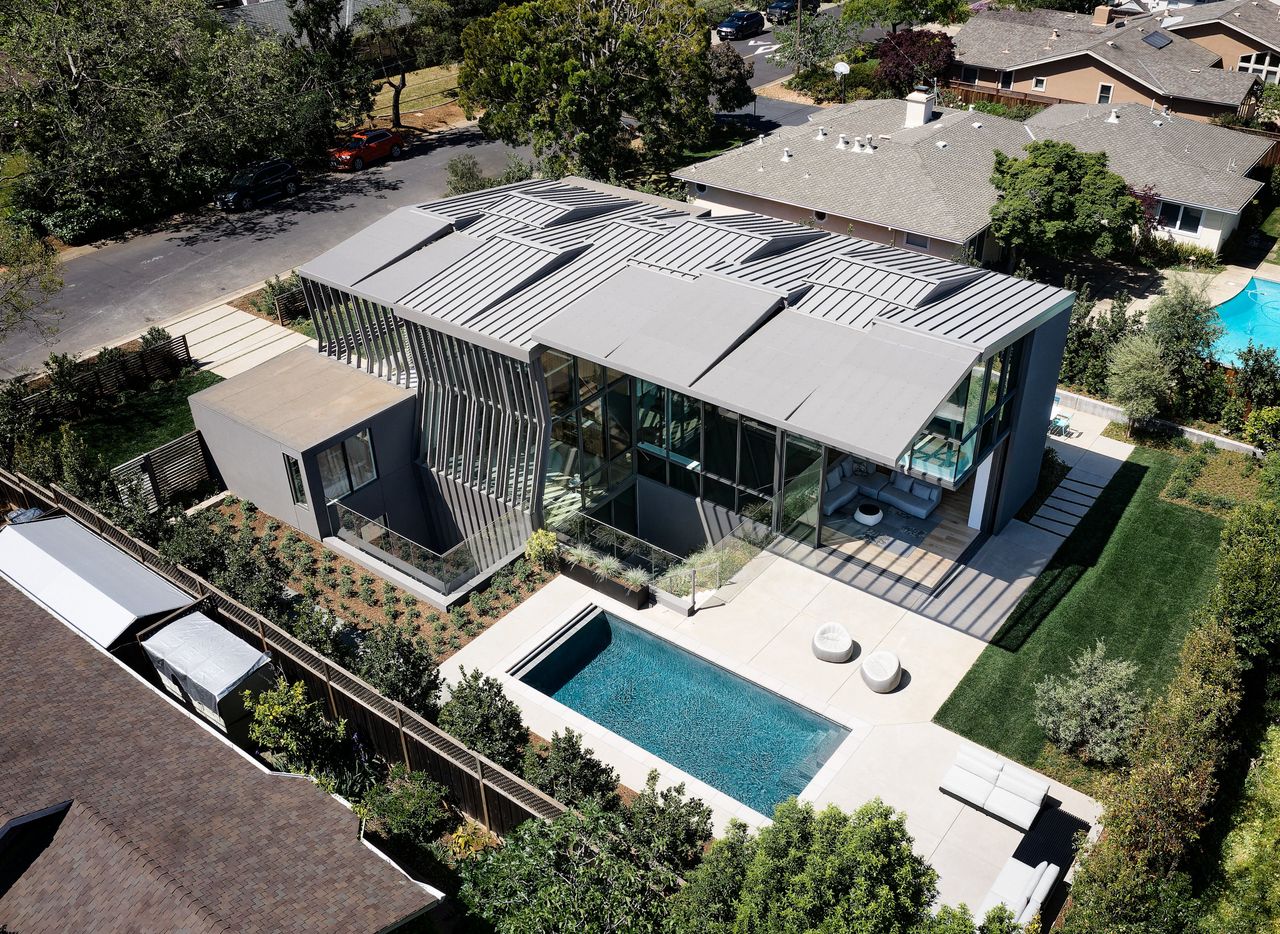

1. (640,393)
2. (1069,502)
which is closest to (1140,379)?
(1069,502)

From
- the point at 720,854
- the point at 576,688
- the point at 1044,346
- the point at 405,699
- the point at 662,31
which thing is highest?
the point at 662,31

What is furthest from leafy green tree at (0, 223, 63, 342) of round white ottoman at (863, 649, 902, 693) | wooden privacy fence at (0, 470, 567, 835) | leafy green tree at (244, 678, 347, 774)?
round white ottoman at (863, 649, 902, 693)

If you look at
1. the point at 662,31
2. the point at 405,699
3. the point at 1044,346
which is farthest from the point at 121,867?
the point at 662,31

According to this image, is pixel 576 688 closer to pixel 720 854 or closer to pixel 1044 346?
pixel 720 854

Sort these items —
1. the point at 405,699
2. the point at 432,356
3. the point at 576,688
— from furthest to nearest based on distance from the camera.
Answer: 1. the point at 432,356
2. the point at 576,688
3. the point at 405,699

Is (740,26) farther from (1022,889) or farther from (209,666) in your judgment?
(1022,889)

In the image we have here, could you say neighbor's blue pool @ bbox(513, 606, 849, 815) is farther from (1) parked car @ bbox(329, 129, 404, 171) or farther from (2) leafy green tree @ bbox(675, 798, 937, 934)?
(1) parked car @ bbox(329, 129, 404, 171)

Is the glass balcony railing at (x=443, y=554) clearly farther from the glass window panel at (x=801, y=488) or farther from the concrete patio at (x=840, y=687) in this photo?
the glass window panel at (x=801, y=488)
